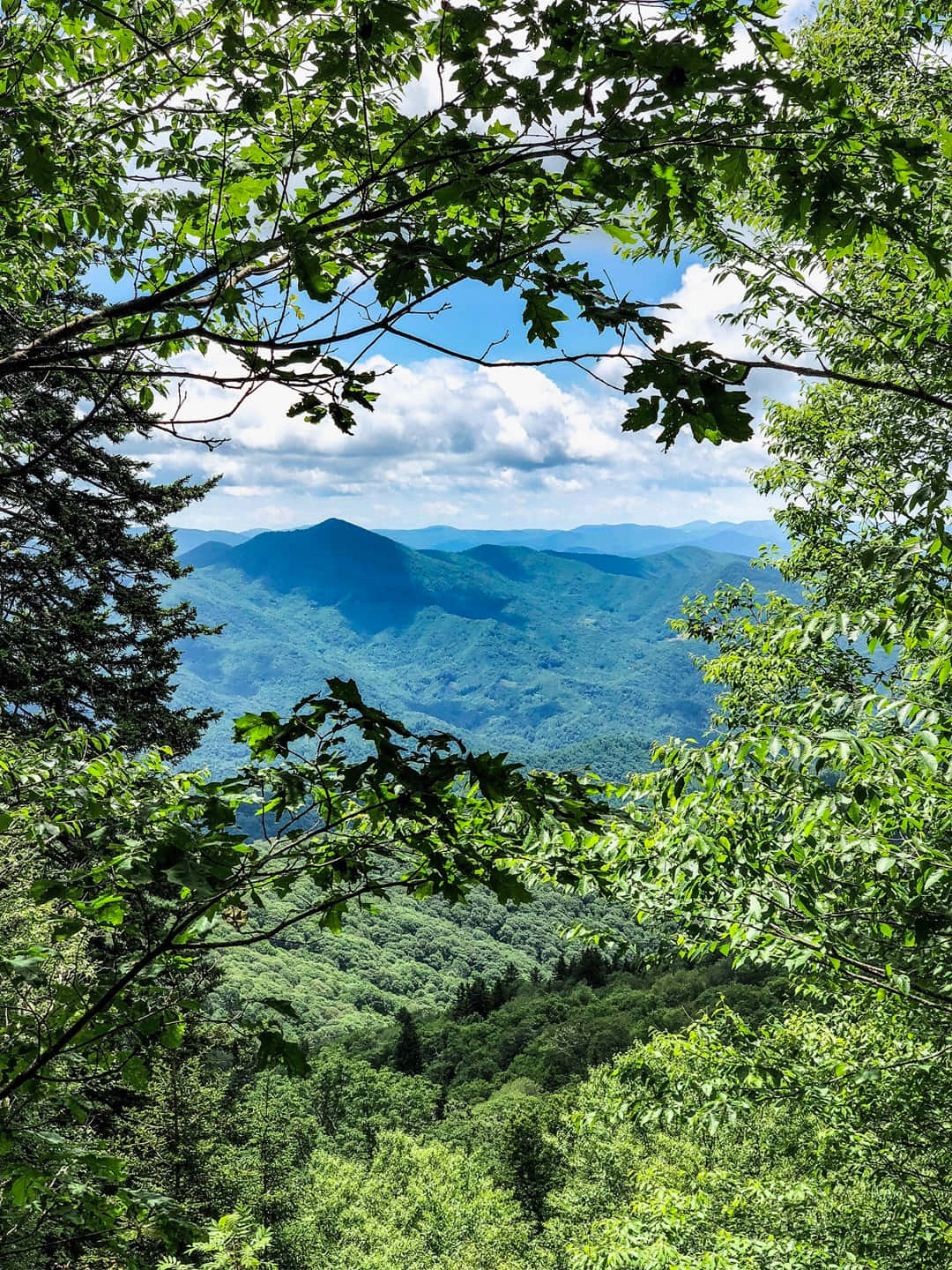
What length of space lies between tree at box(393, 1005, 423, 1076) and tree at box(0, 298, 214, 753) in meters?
65.9

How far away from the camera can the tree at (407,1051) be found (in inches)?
2731

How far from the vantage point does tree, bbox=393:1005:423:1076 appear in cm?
6938

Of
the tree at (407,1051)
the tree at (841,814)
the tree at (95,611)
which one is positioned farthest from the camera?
the tree at (407,1051)

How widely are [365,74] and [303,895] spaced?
12912cm

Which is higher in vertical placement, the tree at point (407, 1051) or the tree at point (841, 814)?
the tree at point (841, 814)

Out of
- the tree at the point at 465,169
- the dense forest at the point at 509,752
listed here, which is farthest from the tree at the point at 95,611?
the tree at the point at 465,169

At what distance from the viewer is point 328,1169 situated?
34531 mm

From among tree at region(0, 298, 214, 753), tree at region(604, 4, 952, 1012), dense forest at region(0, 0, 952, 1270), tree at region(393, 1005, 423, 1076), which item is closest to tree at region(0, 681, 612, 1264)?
dense forest at region(0, 0, 952, 1270)

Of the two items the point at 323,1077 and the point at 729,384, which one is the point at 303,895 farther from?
the point at 729,384

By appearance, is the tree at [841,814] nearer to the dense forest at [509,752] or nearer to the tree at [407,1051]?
the dense forest at [509,752]

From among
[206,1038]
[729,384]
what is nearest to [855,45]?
[729,384]

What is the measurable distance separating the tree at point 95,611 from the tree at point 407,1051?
6588 cm

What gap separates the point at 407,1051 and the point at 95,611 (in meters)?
70.8

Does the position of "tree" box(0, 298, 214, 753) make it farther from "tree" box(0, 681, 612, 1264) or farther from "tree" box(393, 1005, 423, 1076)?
"tree" box(393, 1005, 423, 1076)
